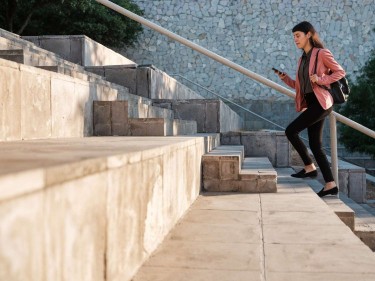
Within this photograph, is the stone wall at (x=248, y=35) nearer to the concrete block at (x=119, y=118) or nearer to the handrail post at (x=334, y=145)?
the handrail post at (x=334, y=145)

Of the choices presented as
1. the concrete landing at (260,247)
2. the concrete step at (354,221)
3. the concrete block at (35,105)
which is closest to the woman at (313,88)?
the concrete step at (354,221)

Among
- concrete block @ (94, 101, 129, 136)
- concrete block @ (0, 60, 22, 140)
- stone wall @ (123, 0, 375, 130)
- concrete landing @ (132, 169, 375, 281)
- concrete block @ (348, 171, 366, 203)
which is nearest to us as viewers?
concrete landing @ (132, 169, 375, 281)

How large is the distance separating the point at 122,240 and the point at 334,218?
1848 mm

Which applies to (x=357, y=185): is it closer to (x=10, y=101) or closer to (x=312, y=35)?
(x=312, y=35)

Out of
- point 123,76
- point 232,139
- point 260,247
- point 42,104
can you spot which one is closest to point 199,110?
point 232,139

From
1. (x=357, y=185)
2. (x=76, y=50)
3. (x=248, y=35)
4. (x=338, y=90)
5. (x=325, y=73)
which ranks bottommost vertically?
(x=357, y=185)

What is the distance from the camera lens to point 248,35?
70.7ft

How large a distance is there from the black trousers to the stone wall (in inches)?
666

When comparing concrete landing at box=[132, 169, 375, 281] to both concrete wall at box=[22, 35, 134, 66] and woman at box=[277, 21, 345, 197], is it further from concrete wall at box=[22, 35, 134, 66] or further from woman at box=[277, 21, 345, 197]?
concrete wall at box=[22, 35, 134, 66]

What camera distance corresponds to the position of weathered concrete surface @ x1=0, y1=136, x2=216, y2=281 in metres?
1.02

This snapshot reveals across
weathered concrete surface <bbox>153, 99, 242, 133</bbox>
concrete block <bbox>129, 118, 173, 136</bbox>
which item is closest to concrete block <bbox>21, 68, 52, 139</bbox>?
concrete block <bbox>129, 118, 173, 136</bbox>

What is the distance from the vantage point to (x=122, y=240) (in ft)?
5.95

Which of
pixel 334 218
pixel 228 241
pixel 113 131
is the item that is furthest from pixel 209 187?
pixel 228 241

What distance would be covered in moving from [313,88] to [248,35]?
18001mm
